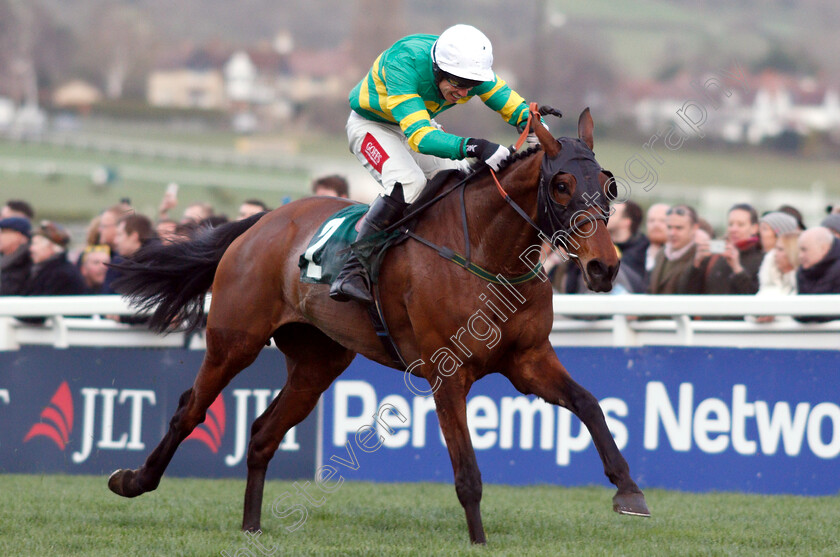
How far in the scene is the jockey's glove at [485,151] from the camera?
4449 mm

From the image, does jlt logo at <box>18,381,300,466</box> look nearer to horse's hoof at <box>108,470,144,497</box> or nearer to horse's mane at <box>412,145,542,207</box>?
horse's hoof at <box>108,470,144,497</box>

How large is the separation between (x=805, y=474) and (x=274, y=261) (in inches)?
122

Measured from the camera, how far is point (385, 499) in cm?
592

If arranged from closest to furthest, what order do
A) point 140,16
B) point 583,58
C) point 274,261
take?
point 274,261 → point 583,58 → point 140,16

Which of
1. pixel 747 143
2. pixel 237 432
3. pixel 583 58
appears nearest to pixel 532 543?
pixel 237 432

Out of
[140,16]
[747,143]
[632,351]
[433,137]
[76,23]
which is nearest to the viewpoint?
[433,137]

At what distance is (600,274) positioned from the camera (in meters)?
4.01

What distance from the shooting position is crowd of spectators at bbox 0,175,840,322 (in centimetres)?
652

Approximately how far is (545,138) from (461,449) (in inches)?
51.6

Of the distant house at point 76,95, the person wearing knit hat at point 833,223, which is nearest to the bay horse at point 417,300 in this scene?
the person wearing knit hat at point 833,223

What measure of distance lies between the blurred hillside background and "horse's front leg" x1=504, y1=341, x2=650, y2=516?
107 ft

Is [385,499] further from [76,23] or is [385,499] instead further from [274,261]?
[76,23]

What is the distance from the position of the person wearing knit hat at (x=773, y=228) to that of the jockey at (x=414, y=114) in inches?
120

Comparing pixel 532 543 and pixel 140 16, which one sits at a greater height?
pixel 140 16
